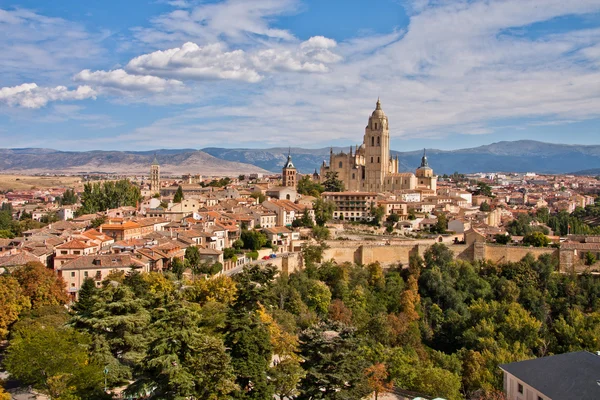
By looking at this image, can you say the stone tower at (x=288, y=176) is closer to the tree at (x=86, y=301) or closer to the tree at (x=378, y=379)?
the tree at (x=86, y=301)

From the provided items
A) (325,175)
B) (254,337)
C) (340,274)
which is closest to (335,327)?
(254,337)

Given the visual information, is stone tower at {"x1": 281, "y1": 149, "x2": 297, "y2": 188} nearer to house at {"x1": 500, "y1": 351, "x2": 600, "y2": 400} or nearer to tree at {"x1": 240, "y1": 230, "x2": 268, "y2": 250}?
tree at {"x1": 240, "y1": 230, "x2": 268, "y2": 250}

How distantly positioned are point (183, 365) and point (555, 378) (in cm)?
1088

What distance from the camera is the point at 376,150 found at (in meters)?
65.9

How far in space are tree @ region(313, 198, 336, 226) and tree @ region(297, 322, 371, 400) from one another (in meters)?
29.8

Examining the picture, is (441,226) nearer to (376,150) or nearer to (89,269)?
(376,150)

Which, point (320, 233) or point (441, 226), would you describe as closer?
point (320, 233)

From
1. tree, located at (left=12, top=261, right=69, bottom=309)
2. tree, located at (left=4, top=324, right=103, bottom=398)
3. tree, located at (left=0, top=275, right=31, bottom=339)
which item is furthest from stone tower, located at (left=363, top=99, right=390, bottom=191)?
tree, located at (left=4, top=324, right=103, bottom=398)

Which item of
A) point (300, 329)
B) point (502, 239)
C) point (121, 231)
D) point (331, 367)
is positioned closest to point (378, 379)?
point (331, 367)

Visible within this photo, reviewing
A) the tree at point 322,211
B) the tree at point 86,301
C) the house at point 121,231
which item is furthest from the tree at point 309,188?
the tree at point 86,301

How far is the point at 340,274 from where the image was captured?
3203cm

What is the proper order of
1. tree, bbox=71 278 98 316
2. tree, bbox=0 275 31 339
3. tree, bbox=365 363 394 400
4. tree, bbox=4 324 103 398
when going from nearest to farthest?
tree, bbox=4 324 103 398
tree, bbox=71 278 98 316
tree, bbox=365 363 394 400
tree, bbox=0 275 31 339

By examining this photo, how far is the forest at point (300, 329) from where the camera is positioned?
1367cm

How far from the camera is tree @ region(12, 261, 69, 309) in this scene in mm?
20422
